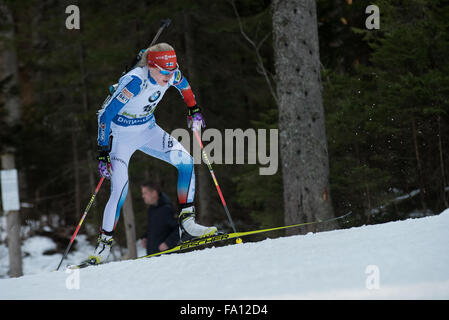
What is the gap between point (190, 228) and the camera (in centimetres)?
510

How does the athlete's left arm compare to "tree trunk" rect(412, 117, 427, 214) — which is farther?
"tree trunk" rect(412, 117, 427, 214)

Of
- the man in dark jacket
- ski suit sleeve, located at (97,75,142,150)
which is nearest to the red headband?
ski suit sleeve, located at (97,75,142,150)

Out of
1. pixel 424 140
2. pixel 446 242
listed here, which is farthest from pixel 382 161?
pixel 446 242

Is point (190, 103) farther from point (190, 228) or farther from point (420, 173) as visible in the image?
point (420, 173)

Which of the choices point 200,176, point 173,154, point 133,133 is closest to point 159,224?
point 173,154

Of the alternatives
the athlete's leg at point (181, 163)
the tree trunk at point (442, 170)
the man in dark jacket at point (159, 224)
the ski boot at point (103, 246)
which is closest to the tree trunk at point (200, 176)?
the man in dark jacket at point (159, 224)

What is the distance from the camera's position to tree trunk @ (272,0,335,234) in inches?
266

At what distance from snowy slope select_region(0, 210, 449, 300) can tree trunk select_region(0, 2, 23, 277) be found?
743 cm

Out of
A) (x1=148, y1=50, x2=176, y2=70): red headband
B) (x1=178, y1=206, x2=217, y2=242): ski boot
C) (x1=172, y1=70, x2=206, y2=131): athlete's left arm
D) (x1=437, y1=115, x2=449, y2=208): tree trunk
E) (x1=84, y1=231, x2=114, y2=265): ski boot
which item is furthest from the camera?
(x1=437, y1=115, x2=449, y2=208): tree trunk

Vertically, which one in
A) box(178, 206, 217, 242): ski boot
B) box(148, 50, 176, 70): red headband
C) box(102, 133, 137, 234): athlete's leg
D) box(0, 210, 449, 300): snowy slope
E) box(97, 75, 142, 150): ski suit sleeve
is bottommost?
box(0, 210, 449, 300): snowy slope

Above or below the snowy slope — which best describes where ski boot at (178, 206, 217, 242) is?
above

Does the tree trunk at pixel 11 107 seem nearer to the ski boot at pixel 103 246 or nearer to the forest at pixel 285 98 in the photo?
the forest at pixel 285 98

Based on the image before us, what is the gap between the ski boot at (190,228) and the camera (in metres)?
5.03

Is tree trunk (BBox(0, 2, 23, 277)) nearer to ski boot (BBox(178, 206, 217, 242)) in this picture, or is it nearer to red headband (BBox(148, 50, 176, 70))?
ski boot (BBox(178, 206, 217, 242))
